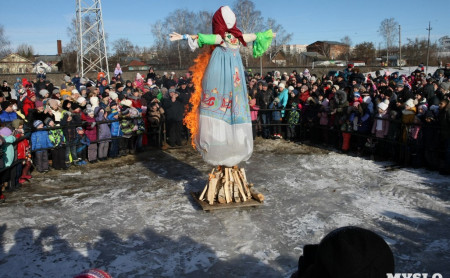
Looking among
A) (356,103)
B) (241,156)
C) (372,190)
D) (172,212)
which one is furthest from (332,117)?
(172,212)

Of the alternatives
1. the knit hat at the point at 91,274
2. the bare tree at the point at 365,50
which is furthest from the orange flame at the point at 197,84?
the bare tree at the point at 365,50

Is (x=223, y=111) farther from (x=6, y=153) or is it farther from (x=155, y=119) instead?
(x=155, y=119)

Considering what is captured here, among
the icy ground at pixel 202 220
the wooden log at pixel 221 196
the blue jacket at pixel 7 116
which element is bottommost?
the icy ground at pixel 202 220

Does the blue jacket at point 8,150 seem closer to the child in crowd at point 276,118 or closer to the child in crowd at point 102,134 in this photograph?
the child in crowd at point 102,134

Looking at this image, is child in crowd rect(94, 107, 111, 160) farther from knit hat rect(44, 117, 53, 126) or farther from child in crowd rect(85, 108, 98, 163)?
knit hat rect(44, 117, 53, 126)

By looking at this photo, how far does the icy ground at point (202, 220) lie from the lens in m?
4.91

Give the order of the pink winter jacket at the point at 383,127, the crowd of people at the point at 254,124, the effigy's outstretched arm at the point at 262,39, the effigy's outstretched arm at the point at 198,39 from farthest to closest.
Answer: the pink winter jacket at the point at 383,127 → the crowd of people at the point at 254,124 → the effigy's outstretched arm at the point at 262,39 → the effigy's outstretched arm at the point at 198,39

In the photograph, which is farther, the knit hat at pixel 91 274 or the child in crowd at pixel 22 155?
the child in crowd at pixel 22 155

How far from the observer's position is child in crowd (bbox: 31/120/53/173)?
8938 mm

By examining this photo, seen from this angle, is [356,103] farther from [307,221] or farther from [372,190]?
[307,221]

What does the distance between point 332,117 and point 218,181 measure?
5.72 metres

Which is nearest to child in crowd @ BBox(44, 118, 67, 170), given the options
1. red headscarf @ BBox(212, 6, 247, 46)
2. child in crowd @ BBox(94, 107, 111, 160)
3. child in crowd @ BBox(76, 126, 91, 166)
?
child in crowd @ BBox(76, 126, 91, 166)

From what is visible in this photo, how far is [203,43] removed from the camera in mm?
6352

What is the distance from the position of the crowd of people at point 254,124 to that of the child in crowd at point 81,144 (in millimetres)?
23
